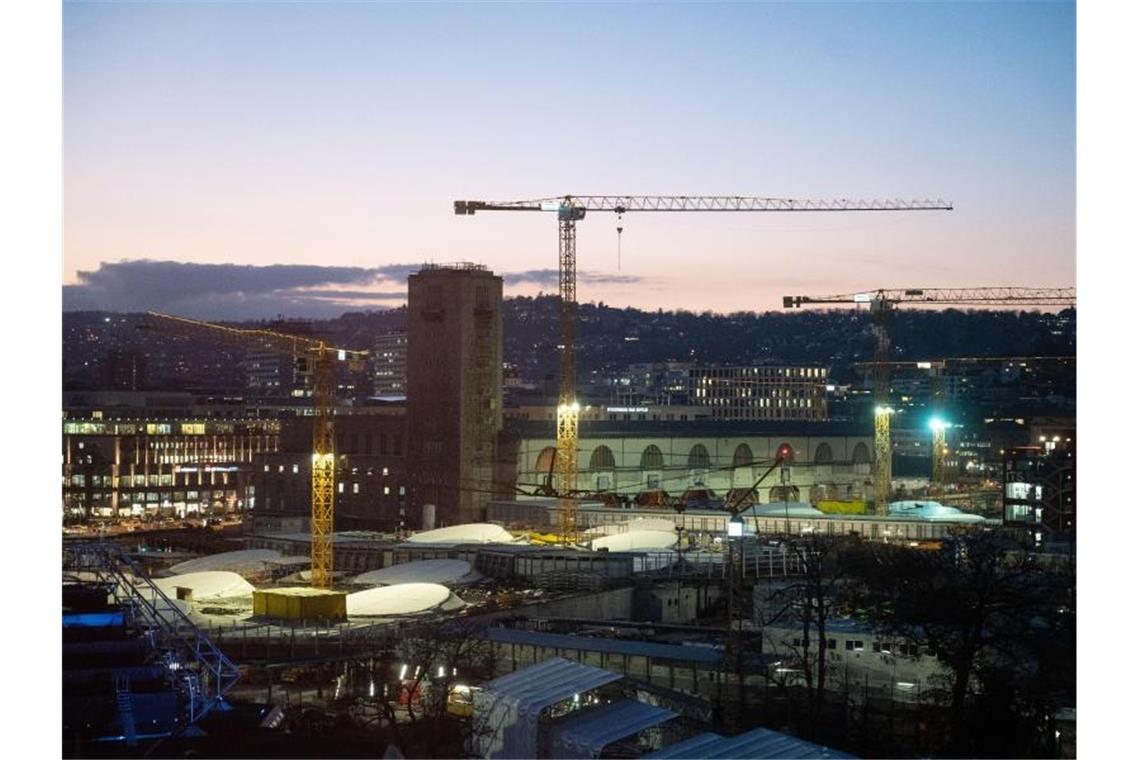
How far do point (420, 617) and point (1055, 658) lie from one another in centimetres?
493

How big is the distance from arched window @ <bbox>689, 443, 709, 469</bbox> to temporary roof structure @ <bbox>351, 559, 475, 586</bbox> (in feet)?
27.9

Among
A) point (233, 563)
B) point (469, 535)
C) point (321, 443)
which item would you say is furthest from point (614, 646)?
point (469, 535)

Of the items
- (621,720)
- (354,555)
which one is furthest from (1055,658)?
(354,555)

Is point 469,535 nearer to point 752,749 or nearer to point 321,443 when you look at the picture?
point 321,443

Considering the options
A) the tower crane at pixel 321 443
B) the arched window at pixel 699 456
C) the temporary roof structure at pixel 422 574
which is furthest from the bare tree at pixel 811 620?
the arched window at pixel 699 456

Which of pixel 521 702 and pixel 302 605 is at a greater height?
pixel 521 702

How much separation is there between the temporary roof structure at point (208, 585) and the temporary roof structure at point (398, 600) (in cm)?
150

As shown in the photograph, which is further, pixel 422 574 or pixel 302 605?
pixel 422 574

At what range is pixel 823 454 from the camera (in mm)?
24578

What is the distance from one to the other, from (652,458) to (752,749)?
1646cm

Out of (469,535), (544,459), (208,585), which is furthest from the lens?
(544,459)

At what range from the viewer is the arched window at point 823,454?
80.1 ft

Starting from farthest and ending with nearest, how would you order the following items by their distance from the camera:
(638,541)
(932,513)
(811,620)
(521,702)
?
→ 1. (932,513)
2. (638,541)
3. (811,620)
4. (521,702)

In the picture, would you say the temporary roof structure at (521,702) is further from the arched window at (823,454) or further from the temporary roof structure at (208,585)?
the arched window at (823,454)
